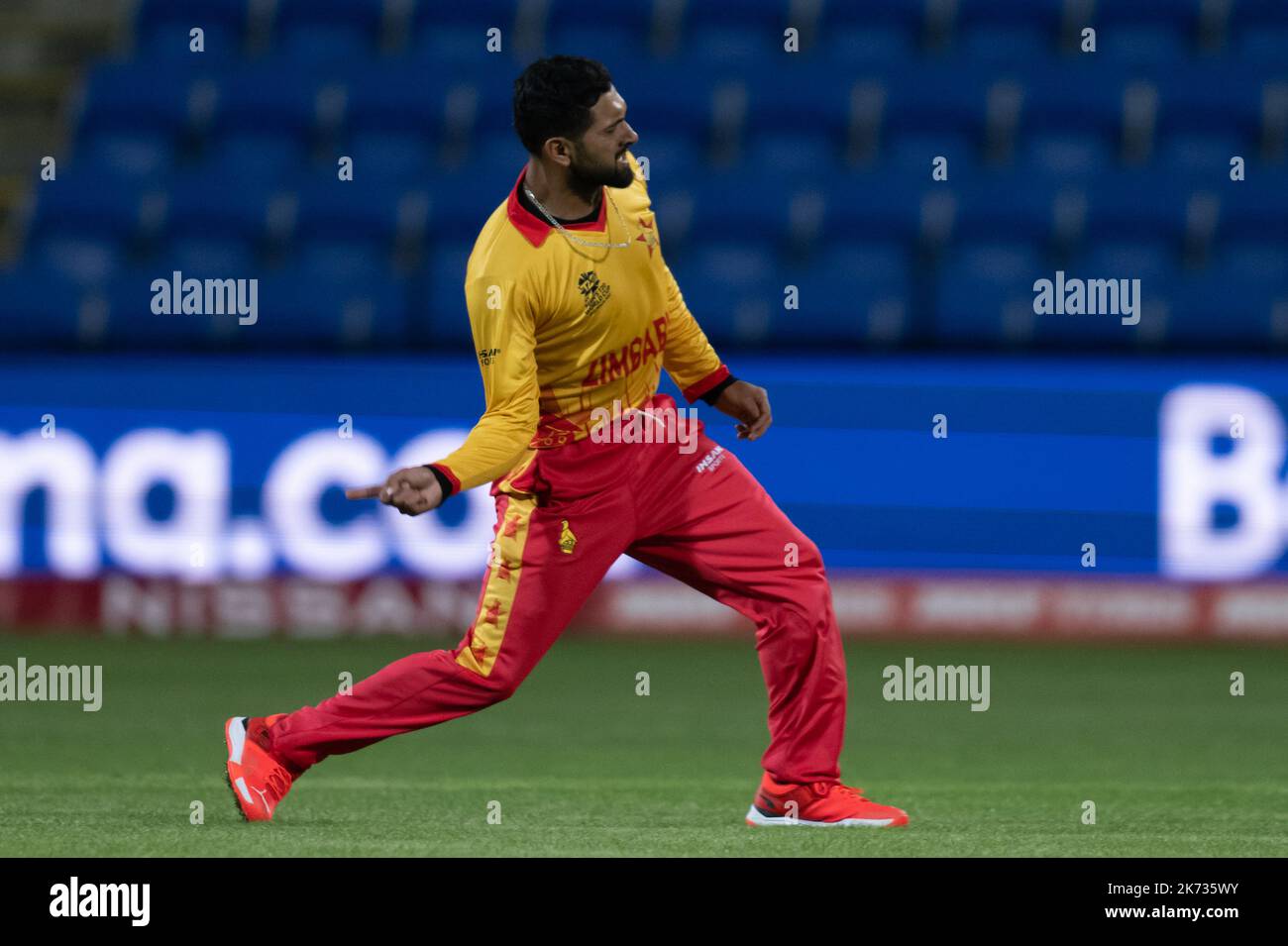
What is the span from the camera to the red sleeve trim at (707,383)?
6.01m

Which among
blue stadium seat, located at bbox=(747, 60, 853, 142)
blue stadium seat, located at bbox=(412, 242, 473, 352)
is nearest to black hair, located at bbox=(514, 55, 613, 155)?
blue stadium seat, located at bbox=(412, 242, 473, 352)

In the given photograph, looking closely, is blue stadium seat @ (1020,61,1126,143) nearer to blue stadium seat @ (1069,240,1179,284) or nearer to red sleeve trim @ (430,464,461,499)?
blue stadium seat @ (1069,240,1179,284)

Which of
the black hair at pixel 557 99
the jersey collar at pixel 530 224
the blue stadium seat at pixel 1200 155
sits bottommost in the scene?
the jersey collar at pixel 530 224

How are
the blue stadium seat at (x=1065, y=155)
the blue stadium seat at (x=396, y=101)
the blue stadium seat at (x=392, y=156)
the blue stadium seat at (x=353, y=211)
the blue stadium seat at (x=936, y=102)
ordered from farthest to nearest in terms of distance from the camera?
the blue stadium seat at (x=396, y=101) → the blue stadium seat at (x=936, y=102) → the blue stadium seat at (x=392, y=156) → the blue stadium seat at (x=1065, y=155) → the blue stadium seat at (x=353, y=211)

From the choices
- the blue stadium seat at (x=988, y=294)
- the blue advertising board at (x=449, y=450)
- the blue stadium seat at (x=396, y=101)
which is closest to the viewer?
the blue advertising board at (x=449, y=450)

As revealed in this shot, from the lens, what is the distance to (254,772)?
5.63m

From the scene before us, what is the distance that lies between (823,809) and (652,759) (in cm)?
166

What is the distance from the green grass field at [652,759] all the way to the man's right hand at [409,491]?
87 cm

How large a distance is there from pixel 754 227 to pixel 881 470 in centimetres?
202

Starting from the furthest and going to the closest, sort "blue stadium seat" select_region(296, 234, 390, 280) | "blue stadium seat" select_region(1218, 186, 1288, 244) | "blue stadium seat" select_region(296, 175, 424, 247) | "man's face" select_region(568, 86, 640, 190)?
"blue stadium seat" select_region(296, 175, 424, 247)
"blue stadium seat" select_region(1218, 186, 1288, 244)
"blue stadium seat" select_region(296, 234, 390, 280)
"man's face" select_region(568, 86, 640, 190)

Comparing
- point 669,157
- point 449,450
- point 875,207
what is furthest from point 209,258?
point 875,207

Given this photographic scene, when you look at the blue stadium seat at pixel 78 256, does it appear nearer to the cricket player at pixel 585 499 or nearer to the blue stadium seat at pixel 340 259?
the blue stadium seat at pixel 340 259

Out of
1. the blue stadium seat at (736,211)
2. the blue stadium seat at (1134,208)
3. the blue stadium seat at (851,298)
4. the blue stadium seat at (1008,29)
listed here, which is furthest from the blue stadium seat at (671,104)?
the blue stadium seat at (1134,208)

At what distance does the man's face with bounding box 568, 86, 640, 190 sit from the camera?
538cm
